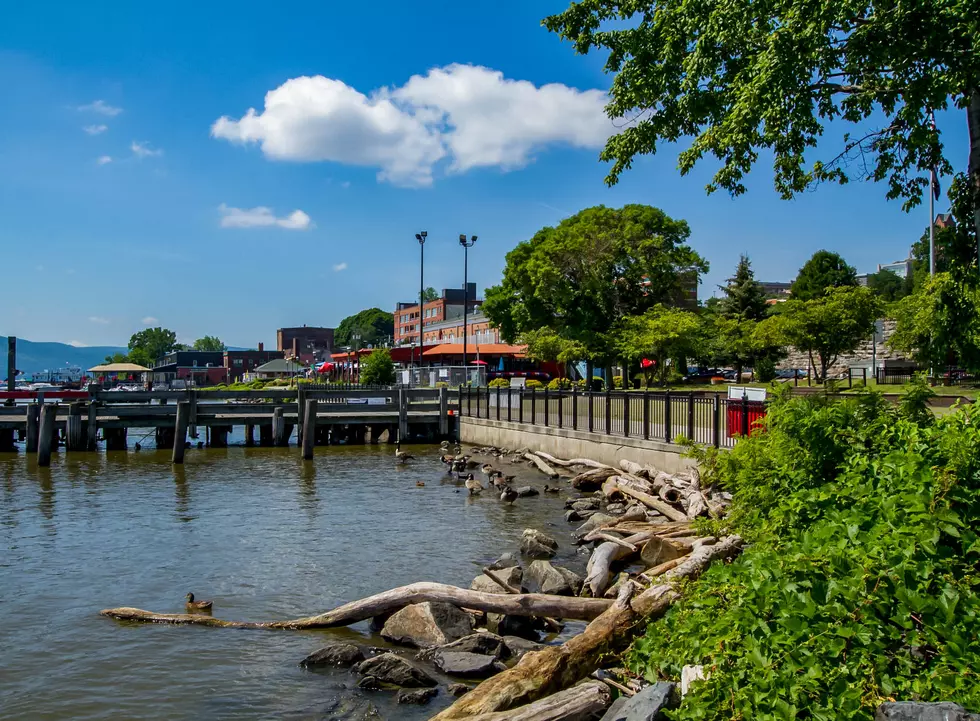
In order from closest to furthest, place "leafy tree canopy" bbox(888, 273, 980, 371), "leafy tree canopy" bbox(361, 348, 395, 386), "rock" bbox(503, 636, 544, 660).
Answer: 1. "rock" bbox(503, 636, 544, 660)
2. "leafy tree canopy" bbox(888, 273, 980, 371)
3. "leafy tree canopy" bbox(361, 348, 395, 386)

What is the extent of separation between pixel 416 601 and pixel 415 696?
1.94 m

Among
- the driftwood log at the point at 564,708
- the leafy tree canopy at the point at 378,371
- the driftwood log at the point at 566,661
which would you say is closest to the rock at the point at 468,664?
the driftwood log at the point at 566,661

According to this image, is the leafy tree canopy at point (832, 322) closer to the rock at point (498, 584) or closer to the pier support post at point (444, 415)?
the pier support post at point (444, 415)

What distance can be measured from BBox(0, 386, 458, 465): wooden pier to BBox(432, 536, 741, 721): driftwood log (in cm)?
2348

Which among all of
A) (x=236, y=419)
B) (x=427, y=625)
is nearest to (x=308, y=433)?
(x=236, y=419)

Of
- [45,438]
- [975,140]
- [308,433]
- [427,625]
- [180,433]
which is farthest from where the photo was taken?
[308,433]

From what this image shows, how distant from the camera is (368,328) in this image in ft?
578

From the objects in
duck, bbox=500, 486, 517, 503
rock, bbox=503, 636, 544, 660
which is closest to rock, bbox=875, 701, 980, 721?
rock, bbox=503, 636, 544, 660

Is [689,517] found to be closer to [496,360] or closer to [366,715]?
[366,715]

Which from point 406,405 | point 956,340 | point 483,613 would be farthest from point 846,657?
point 406,405

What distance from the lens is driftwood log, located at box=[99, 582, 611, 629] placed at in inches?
330

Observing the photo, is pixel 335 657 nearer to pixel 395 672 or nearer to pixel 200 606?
pixel 395 672

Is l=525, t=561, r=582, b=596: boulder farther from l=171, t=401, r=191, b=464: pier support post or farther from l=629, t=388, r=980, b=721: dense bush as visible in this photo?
l=171, t=401, r=191, b=464: pier support post

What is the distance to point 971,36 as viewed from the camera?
9.62 metres
